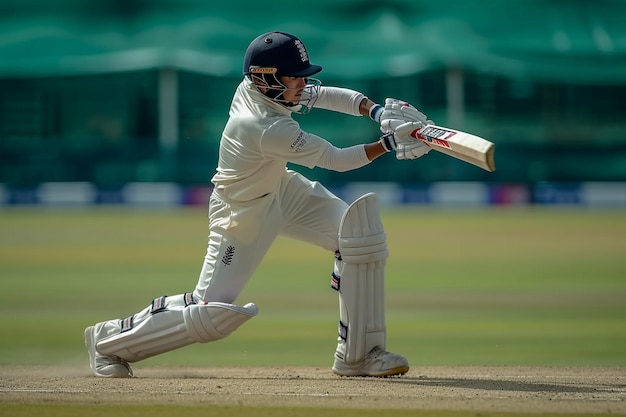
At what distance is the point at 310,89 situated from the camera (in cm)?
544

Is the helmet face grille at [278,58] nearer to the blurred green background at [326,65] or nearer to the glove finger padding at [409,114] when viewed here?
the glove finger padding at [409,114]

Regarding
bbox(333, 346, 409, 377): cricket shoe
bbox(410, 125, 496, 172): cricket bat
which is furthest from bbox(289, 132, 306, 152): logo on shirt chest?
bbox(333, 346, 409, 377): cricket shoe

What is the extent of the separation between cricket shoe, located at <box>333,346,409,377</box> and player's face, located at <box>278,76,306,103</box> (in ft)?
3.94

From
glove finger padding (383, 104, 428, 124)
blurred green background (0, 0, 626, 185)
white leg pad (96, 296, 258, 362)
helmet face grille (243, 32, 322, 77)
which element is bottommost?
white leg pad (96, 296, 258, 362)

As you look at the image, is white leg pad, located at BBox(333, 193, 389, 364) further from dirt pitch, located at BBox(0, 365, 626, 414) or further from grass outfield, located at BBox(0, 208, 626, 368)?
grass outfield, located at BBox(0, 208, 626, 368)

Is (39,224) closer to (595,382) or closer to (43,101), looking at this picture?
(43,101)

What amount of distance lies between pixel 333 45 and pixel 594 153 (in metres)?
5.50

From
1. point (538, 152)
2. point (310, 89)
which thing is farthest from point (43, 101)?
point (310, 89)

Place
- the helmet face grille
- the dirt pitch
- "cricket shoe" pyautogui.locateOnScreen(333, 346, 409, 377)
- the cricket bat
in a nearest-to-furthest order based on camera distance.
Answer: the dirt pitch, the cricket bat, the helmet face grille, "cricket shoe" pyautogui.locateOnScreen(333, 346, 409, 377)

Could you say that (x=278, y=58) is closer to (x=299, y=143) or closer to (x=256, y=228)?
Result: (x=299, y=143)

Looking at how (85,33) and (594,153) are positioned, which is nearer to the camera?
(594,153)

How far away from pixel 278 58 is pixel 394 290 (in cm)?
464

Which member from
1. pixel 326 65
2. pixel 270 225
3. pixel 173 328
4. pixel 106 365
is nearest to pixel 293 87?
pixel 270 225

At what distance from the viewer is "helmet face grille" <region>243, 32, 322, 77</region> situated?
5.14 metres
